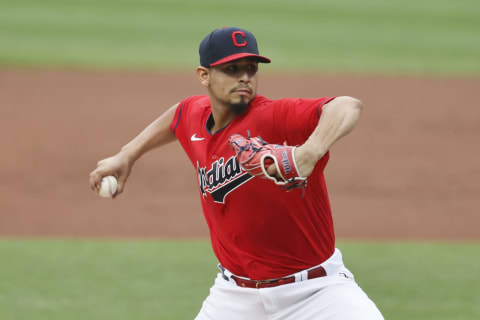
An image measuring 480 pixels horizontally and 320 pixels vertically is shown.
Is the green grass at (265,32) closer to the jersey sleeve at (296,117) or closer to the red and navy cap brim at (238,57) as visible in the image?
the red and navy cap brim at (238,57)

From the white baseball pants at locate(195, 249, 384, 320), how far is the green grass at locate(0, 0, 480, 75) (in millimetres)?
13353

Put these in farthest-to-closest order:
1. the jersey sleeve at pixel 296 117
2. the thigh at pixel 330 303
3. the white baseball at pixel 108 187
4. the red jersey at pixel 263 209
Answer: the white baseball at pixel 108 187 → the red jersey at pixel 263 209 → the thigh at pixel 330 303 → the jersey sleeve at pixel 296 117

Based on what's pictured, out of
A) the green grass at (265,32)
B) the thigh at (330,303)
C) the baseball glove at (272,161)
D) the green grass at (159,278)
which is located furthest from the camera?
the green grass at (265,32)

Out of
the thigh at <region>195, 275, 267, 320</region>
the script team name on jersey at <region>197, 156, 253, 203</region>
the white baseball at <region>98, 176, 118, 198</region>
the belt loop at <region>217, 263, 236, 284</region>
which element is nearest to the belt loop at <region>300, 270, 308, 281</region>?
the thigh at <region>195, 275, 267, 320</region>

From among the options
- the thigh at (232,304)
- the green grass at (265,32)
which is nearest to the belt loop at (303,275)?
the thigh at (232,304)

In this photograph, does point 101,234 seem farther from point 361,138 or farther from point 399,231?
point 361,138

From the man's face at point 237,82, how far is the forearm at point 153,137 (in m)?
0.77

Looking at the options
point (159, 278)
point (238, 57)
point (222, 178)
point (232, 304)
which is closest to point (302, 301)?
point (232, 304)

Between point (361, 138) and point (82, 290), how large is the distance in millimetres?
6967

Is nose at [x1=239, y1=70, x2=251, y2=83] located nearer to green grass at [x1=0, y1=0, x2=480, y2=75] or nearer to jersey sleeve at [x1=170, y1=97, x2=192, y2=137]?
jersey sleeve at [x1=170, y1=97, x2=192, y2=137]

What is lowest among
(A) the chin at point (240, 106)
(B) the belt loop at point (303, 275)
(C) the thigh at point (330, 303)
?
(C) the thigh at point (330, 303)

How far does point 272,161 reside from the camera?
10.5ft

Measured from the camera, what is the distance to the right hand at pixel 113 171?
14.5 ft

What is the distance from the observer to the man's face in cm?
389
